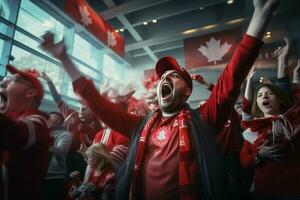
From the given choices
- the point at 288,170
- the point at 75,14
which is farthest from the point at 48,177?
the point at 75,14

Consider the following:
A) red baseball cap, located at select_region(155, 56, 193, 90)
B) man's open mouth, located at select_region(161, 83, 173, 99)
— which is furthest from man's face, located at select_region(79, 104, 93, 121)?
man's open mouth, located at select_region(161, 83, 173, 99)

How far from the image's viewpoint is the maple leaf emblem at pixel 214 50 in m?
5.34

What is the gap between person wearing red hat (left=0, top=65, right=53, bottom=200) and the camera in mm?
1313

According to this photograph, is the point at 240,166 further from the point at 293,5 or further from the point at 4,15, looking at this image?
the point at 4,15

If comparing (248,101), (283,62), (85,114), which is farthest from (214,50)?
(85,114)

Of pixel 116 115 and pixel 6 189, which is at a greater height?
pixel 116 115

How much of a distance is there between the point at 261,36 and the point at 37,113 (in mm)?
1676

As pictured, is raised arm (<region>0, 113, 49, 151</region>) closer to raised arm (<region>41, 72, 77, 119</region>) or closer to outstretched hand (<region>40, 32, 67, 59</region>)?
outstretched hand (<region>40, 32, 67, 59</region>)

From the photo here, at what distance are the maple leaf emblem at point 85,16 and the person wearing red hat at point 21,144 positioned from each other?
3.66 meters

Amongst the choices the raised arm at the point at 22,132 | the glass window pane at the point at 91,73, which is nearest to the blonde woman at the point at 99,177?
the raised arm at the point at 22,132

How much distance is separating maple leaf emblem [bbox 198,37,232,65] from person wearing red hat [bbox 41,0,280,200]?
3917 mm

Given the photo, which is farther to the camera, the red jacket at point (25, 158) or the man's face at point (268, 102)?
the man's face at point (268, 102)

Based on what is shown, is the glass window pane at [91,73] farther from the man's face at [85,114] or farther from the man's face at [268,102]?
the man's face at [268,102]

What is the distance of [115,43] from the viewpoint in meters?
6.73
